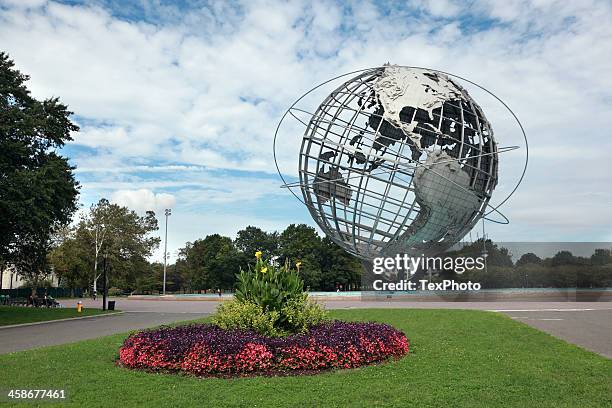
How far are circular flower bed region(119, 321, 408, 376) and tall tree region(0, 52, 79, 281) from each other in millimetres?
13155

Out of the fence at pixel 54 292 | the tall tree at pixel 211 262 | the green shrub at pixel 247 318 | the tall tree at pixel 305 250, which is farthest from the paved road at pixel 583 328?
the fence at pixel 54 292

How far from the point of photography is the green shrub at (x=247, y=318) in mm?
9945

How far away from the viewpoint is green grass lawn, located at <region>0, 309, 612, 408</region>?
676 centimetres

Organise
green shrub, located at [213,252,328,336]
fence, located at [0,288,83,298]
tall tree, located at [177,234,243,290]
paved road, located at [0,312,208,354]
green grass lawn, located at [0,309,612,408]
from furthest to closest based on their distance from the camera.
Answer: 1. tall tree, located at [177,234,243,290]
2. fence, located at [0,288,83,298]
3. paved road, located at [0,312,208,354]
4. green shrub, located at [213,252,328,336]
5. green grass lawn, located at [0,309,612,408]

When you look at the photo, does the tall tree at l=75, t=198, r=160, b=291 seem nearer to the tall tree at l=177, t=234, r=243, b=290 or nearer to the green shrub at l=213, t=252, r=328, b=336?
the tall tree at l=177, t=234, r=243, b=290

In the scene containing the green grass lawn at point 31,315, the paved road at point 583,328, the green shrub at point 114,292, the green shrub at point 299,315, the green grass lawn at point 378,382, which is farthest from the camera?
the green shrub at point 114,292

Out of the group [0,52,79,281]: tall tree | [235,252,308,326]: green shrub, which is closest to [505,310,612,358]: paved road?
[235,252,308,326]: green shrub

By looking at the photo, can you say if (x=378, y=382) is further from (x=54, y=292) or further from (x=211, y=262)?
(x=54, y=292)

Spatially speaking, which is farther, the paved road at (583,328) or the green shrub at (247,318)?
the paved road at (583,328)

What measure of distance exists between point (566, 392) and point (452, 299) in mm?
26332

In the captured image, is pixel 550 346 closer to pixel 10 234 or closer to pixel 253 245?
pixel 10 234

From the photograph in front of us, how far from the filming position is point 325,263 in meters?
58.4

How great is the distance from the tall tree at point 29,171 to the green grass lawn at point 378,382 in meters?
10.9

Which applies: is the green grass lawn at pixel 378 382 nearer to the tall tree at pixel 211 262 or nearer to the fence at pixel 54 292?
the tall tree at pixel 211 262
